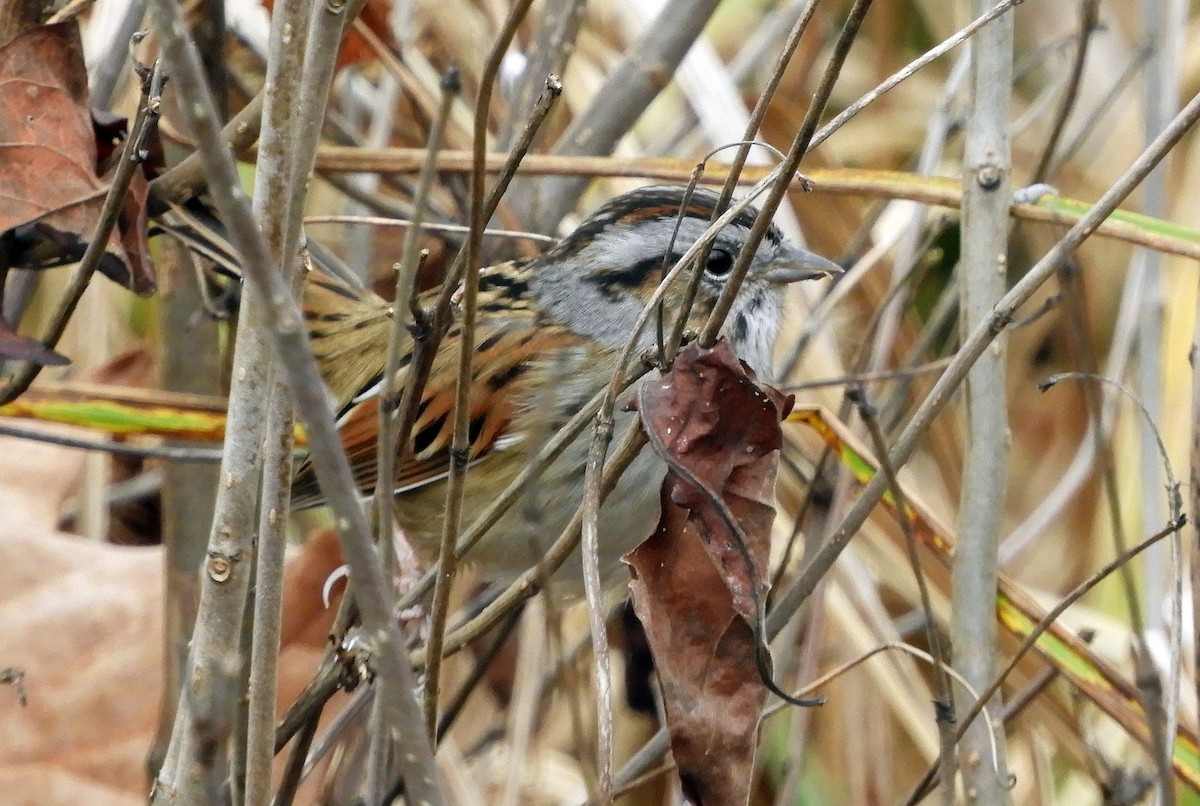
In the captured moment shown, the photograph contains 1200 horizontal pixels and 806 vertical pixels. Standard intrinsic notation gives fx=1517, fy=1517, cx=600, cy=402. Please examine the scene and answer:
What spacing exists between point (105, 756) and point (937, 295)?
2.76m

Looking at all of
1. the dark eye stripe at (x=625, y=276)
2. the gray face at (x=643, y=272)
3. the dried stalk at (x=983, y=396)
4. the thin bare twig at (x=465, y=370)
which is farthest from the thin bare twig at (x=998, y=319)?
the dark eye stripe at (x=625, y=276)

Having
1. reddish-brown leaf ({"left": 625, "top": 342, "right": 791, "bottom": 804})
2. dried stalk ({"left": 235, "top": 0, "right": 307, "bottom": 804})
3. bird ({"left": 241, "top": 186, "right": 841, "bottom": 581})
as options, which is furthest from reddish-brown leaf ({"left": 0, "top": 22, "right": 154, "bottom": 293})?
reddish-brown leaf ({"left": 625, "top": 342, "right": 791, "bottom": 804})

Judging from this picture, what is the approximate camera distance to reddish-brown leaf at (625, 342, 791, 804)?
1.25 meters

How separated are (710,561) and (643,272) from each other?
1.35m

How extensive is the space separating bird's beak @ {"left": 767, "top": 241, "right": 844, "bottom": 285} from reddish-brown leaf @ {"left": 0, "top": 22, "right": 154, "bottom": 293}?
0.95m

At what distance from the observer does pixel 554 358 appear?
2502mm

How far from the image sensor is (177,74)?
0.90 m

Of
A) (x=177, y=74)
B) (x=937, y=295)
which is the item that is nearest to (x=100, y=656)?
(x=177, y=74)

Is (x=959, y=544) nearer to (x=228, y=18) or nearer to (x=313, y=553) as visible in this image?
(x=313, y=553)

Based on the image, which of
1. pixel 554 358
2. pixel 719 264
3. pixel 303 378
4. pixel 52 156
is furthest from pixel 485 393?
pixel 303 378

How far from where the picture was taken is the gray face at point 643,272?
2359mm

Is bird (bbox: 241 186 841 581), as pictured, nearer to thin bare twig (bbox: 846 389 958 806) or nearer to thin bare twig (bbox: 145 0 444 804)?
thin bare twig (bbox: 846 389 958 806)

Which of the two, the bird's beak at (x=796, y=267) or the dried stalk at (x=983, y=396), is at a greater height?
the bird's beak at (x=796, y=267)

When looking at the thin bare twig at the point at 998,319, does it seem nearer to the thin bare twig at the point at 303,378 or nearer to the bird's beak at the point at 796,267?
the thin bare twig at the point at 303,378
